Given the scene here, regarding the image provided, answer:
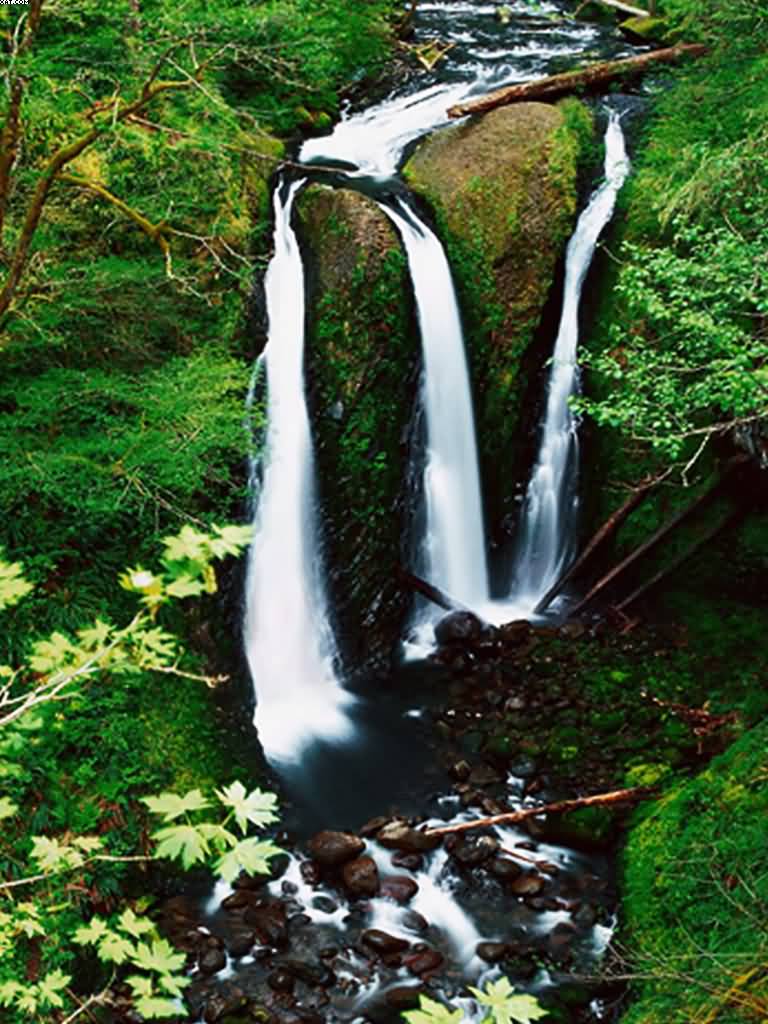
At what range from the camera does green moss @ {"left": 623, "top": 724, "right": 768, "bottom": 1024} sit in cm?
381

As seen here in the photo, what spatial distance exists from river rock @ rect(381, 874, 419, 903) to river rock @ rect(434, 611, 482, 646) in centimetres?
305

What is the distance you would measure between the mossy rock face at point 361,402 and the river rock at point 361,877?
2.65 m

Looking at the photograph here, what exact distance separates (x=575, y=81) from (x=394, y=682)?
332 inches

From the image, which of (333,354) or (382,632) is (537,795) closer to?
(382,632)

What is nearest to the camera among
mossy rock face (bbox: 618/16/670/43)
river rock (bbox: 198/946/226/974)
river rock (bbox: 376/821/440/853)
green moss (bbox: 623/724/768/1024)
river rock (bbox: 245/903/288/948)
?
green moss (bbox: 623/724/768/1024)

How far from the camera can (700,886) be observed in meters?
5.23

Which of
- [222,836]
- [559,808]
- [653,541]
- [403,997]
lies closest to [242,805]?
[222,836]

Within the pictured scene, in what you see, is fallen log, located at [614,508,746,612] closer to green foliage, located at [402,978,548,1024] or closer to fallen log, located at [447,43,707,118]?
fallen log, located at [447,43,707,118]

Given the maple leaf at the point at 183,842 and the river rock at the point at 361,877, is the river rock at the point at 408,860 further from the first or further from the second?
the maple leaf at the point at 183,842

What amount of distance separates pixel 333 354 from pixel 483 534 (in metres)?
2.62

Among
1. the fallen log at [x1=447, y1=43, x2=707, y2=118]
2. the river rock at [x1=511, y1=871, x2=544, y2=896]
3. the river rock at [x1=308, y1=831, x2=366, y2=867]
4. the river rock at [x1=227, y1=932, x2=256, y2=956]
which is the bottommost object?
the river rock at [x1=511, y1=871, x2=544, y2=896]

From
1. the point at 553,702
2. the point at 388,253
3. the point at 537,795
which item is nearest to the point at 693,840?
the point at 537,795

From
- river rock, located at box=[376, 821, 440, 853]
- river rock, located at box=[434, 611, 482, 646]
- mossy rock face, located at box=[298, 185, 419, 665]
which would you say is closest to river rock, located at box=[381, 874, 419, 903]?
river rock, located at box=[376, 821, 440, 853]

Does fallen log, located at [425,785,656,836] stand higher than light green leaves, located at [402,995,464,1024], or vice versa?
light green leaves, located at [402,995,464,1024]
